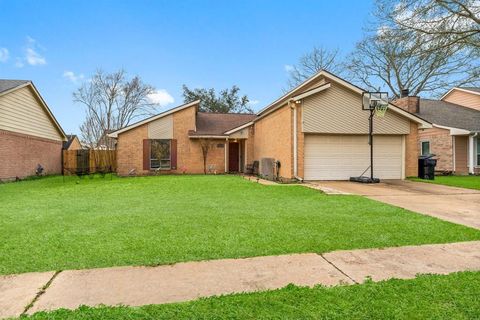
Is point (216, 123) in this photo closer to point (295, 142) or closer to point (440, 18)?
point (295, 142)

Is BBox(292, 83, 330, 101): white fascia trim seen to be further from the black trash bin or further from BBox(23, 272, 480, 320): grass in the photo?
BBox(23, 272, 480, 320): grass

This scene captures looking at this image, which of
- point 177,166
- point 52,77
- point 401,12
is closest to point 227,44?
point 177,166

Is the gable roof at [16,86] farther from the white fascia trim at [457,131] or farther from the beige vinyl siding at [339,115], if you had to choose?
the white fascia trim at [457,131]

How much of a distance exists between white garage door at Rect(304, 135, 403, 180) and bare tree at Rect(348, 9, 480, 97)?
157 inches

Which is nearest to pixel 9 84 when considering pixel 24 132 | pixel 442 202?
pixel 24 132

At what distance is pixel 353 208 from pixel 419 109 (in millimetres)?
17515

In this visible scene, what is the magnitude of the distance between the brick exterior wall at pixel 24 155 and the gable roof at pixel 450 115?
24402 millimetres

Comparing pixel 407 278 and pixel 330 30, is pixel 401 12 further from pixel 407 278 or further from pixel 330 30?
pixel 407 278

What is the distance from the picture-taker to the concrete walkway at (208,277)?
2.73 metres

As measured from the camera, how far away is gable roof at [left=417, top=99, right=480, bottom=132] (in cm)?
1877

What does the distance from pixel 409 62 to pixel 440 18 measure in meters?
7.25

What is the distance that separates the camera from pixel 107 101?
33.4 metres

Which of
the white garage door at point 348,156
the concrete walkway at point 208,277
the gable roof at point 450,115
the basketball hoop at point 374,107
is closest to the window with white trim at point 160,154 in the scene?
the white garage door at point 348,156

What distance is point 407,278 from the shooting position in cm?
315
